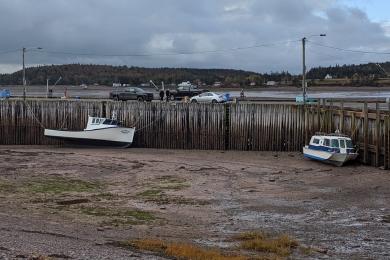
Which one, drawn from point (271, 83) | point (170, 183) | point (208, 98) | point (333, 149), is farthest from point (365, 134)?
point (271, 83)

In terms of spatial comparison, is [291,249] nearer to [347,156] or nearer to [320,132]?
[347,156]

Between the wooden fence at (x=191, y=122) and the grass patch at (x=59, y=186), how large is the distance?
17.0 metres

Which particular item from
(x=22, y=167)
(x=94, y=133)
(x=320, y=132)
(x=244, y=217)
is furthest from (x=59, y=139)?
(x=244, y=217)

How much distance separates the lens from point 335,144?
3622cm

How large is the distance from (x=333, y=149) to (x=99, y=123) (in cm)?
1826

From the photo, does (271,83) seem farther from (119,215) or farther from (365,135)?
(119,215)

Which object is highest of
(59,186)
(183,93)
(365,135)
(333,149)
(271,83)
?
(271,83)

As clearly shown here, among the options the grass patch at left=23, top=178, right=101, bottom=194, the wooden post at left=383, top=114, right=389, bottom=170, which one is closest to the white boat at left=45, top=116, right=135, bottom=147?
the grass patch at left=23, top=178, right=101, bottom=194

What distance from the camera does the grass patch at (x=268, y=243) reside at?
15461 millimetres

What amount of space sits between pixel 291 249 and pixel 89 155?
26.8 m

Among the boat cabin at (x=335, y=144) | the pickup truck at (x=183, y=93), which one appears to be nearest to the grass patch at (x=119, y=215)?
the boat cabin at (x=335, y=144)

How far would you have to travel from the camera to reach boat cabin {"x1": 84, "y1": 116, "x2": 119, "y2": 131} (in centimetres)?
4599

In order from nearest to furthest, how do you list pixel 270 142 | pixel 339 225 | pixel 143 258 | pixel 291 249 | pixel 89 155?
1. pixel 143 258
2. pixel 291 249
3. pixel 339 225
4. pixel 89 155
5. pixel 270 142

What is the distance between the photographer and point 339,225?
2003 cm
